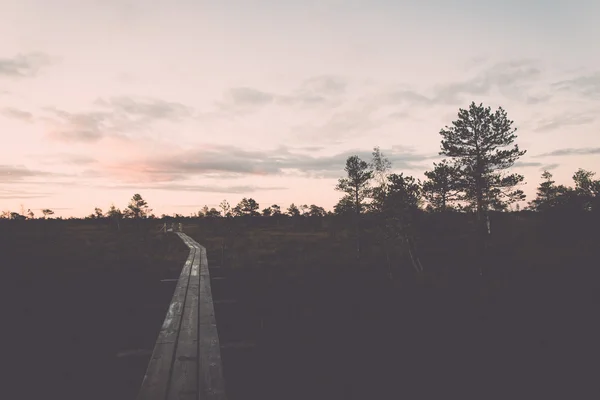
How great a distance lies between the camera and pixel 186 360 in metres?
4.81

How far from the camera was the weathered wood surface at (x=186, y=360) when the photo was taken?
3.94 meters

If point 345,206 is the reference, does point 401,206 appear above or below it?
below

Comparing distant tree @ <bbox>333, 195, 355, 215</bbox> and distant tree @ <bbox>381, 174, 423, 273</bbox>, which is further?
distant tree @ <bbox>333, 195, 355, 215</bbox>

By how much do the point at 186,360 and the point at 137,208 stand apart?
7429cm

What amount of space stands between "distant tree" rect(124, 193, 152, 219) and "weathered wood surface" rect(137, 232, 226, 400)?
228ft

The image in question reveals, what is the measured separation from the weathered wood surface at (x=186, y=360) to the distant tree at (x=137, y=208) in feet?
228

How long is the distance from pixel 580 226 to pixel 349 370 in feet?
114

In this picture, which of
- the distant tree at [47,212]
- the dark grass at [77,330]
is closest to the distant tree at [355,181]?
the dark grass at [77,330]

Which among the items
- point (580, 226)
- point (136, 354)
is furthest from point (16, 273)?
point (580, 226)

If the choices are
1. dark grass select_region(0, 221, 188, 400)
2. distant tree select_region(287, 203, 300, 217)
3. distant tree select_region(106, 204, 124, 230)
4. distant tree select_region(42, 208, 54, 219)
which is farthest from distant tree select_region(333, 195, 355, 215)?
distant tree select_region(42, 208, 54, 219)

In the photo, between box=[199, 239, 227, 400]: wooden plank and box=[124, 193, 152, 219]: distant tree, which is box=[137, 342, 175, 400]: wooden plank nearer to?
box=[199, 239, 227, 400]: wooden plank

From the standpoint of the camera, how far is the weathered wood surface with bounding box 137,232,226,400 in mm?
3941

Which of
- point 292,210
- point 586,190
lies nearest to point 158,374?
point 586,190

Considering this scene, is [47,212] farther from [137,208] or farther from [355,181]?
[355,181]
